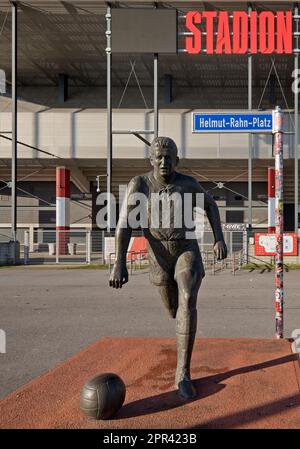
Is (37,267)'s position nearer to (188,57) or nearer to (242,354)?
(188,57)

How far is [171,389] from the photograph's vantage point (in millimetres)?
3686

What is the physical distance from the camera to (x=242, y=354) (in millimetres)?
4715

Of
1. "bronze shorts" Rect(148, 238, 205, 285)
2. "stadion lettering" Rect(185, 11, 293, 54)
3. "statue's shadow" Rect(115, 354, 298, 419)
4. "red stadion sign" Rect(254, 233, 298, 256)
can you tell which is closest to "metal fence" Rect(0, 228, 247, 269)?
"red stadion sign" Rect(254, 233, 298, 256)

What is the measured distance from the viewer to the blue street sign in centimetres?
560

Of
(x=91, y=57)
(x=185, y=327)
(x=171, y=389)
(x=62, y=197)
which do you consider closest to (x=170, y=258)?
(x=185, y=327)

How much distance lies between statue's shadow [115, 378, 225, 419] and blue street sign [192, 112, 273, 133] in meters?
3.15

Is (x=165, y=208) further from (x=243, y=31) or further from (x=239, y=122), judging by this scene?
(x=243, y=31)

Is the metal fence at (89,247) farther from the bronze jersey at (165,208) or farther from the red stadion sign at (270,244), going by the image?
the bronze jersey at (165,208)

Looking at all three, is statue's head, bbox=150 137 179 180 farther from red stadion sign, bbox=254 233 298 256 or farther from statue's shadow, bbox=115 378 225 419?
red stadion sign, bbox=254 233 298 256

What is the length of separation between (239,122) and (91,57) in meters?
23.0

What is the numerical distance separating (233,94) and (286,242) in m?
14.6

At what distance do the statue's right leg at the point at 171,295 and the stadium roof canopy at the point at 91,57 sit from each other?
19794 mm

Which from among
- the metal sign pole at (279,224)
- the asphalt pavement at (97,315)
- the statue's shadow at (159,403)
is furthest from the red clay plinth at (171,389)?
the asphalt pavement at (97,315)

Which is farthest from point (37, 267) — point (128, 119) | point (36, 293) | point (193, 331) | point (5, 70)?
point (193, 331)
